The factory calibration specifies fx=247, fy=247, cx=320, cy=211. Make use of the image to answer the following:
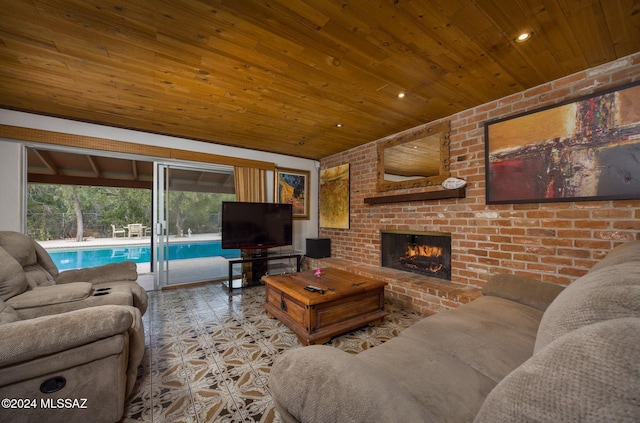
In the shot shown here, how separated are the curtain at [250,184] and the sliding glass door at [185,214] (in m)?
0.23

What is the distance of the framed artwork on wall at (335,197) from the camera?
171 inches

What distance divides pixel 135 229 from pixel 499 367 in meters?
10.5

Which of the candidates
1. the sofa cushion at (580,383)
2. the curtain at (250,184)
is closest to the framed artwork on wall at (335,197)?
the curtain at (250,184)

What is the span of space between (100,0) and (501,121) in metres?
3.22

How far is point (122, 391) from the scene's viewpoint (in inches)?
50.1

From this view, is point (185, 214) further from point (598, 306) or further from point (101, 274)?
point (598, 306)

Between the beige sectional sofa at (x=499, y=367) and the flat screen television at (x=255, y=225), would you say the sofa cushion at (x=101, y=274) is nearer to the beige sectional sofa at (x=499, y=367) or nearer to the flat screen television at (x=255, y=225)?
the flat screen television at (x=255, y=225)

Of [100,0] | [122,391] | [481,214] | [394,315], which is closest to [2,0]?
[100,0]

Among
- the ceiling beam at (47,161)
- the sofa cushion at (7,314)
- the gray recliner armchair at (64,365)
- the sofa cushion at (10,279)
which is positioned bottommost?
the gray recliner armchair at (64,365)

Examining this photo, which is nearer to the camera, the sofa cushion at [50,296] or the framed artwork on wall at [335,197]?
the sofa cushion at [50,296]

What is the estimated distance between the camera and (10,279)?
147cm

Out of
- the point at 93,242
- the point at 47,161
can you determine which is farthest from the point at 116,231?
the point at 47,161

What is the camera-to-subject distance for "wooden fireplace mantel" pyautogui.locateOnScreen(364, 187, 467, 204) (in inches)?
107

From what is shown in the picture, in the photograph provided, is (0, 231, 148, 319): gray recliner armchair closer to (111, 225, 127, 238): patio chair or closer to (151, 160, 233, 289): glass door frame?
(151, 160, 233, 289): glass door frame
